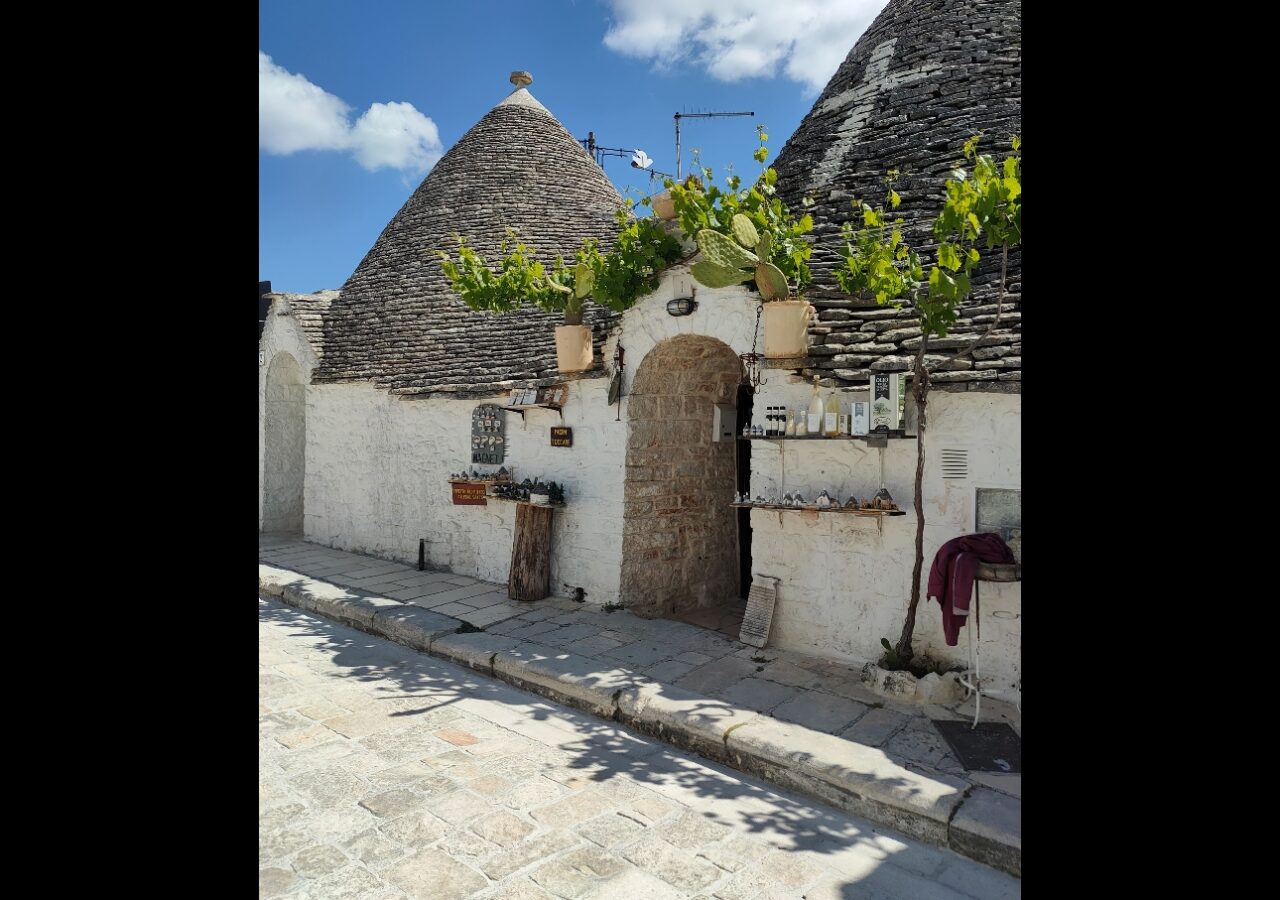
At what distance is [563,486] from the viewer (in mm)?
8547

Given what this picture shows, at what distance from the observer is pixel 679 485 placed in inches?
332

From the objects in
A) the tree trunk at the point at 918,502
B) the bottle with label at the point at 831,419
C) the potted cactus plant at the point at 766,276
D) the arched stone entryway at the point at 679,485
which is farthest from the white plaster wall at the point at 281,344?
the tree trunk at the point at 918,502

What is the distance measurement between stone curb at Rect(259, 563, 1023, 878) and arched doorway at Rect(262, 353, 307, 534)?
7.18 meters

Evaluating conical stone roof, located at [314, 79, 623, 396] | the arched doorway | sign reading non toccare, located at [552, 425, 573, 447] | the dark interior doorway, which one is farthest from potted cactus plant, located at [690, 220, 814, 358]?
the arched doorway

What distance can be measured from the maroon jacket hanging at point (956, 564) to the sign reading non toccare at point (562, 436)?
4368mm

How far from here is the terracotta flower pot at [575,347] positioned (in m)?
8.09

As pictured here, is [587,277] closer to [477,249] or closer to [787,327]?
[787,327]

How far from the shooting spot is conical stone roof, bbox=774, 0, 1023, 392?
6062 millimetres

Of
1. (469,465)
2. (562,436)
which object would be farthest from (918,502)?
(469,465)

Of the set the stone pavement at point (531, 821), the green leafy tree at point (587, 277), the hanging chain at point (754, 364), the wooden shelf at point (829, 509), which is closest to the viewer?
the stone pavement at point (531, 821)

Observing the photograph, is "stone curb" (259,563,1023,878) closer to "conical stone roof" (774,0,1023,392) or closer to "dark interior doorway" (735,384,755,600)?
"conical stone roof" (774,0,1023,392)

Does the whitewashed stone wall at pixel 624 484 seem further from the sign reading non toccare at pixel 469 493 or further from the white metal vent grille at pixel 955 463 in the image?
the sign reading non toccare at pixel 469 493

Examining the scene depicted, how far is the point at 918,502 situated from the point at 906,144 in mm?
4560
